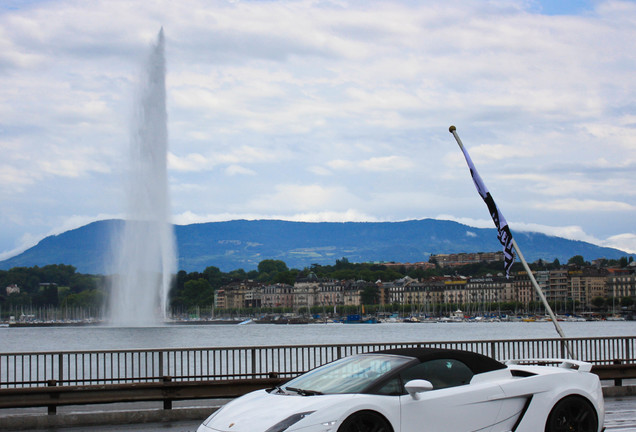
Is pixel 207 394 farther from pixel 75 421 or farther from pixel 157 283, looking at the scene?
pixel 157 283

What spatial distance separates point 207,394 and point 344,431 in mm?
6759

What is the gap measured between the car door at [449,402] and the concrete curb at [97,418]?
6354 mm

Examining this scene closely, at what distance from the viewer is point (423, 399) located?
32.0 ft

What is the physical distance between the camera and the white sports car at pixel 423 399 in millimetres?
9359

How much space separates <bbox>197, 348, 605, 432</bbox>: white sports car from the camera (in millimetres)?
9359

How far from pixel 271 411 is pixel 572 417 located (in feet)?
12.1

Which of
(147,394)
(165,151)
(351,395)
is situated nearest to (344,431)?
(351,395)

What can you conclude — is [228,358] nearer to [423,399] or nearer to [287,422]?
[423,399]

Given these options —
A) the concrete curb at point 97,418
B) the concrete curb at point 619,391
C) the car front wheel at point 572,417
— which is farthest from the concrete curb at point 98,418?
the concrete curb at point 619,391

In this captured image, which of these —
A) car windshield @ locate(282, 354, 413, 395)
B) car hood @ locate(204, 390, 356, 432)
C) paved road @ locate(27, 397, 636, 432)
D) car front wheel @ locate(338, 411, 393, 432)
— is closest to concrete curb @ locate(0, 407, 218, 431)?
paved road @ locate(27, 397, 636, 432)

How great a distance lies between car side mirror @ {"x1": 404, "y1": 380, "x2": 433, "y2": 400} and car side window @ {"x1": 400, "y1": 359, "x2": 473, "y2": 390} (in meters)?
0.22

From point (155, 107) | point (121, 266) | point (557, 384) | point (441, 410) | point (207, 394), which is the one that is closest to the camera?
point (441, 410)

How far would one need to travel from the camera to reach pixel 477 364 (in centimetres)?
1039

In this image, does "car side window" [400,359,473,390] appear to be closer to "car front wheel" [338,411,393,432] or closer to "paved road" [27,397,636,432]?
"car front wheel" [338,411,393,432]
